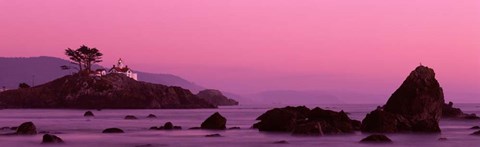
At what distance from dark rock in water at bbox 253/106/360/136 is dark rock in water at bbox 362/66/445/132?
2865mm

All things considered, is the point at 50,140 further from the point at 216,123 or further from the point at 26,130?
the point at 216,123

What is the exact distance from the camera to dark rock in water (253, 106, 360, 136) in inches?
2539

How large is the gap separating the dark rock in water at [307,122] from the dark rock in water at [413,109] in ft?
9.40

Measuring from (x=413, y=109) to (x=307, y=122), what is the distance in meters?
10.6

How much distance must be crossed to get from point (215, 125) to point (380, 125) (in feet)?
61.7

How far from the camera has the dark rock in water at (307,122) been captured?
64500 mm

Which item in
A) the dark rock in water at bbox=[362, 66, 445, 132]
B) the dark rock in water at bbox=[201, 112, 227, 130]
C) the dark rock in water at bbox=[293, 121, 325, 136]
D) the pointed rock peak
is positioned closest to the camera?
the dark rock in water at bbox=[293, 121, 325, 136]

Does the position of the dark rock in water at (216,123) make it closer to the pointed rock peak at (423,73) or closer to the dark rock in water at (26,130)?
the dark rock in water at (26,130)

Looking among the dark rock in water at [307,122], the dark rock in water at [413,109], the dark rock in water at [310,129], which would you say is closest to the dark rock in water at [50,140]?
the dark rock in water at [310,129]

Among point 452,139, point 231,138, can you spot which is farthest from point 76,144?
point 452,139

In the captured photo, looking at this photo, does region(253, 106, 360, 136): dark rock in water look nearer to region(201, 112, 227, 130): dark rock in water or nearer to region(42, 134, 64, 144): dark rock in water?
region(201, 112, 227, 130): dark rock in water

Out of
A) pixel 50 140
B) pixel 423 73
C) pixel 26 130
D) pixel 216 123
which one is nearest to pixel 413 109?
pixel 423 73

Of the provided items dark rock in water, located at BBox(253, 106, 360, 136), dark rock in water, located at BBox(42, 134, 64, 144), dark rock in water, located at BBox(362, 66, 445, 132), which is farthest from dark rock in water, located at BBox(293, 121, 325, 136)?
dark rock in water, located at BBox(42, 134, 64, 144)

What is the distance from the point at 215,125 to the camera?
254 ft
